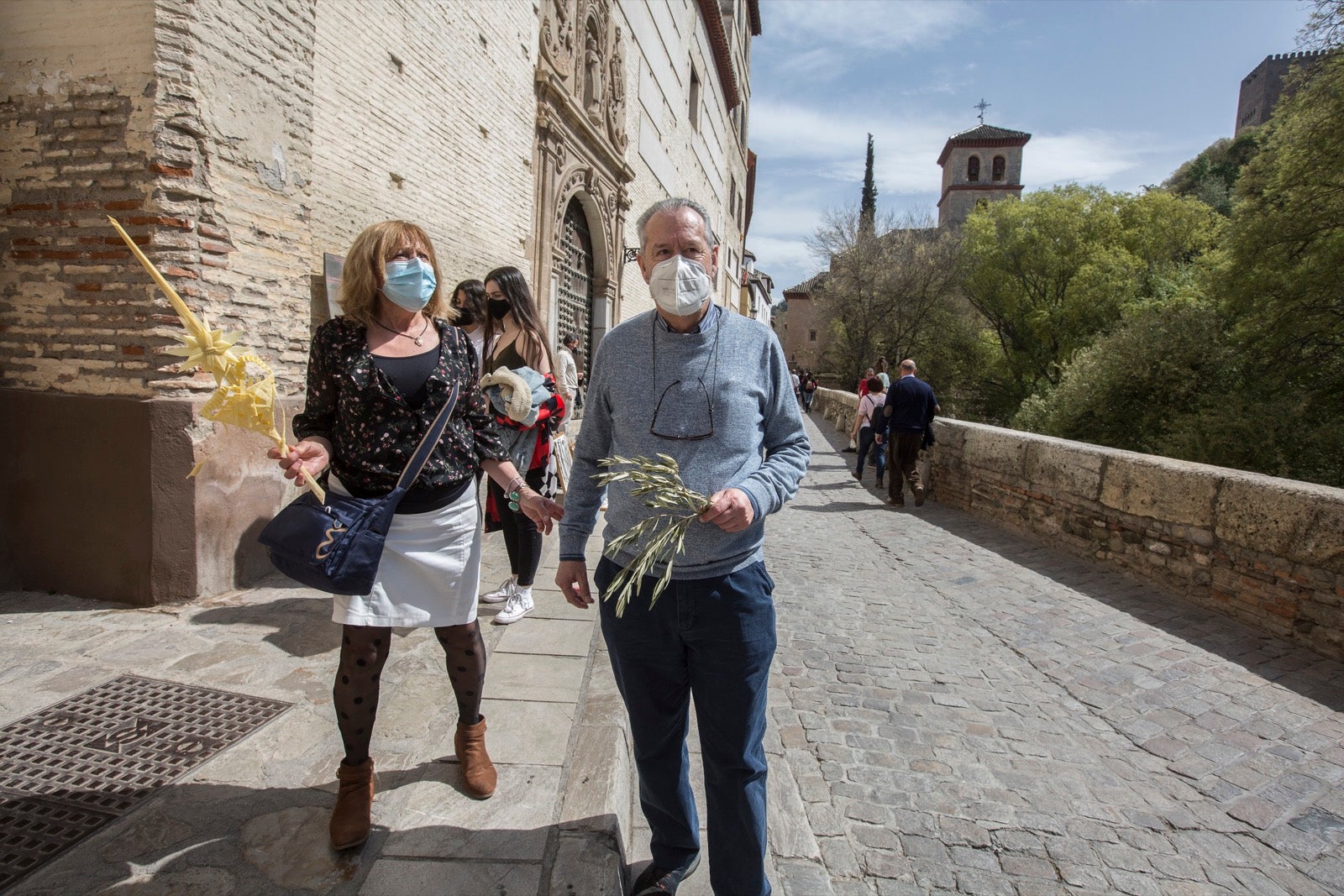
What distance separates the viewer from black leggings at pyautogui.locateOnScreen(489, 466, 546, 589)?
13.5 ft

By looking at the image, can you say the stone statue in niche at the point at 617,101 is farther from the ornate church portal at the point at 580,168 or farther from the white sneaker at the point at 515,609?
the white sneaker at the point at 515,609

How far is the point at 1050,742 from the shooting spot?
3.38 metres

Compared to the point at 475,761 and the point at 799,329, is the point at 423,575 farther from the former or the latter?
the point at 799,329

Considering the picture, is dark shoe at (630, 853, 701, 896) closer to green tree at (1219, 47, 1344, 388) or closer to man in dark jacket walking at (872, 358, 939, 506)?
man in dark jacket walking at (872, 358, 939, 506)

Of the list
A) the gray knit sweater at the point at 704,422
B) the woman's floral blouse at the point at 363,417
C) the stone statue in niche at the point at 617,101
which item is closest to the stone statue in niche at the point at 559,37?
the stone statue in niche at the point at 617,101

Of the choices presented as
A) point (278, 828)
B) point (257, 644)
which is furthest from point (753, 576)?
point (257, 644)

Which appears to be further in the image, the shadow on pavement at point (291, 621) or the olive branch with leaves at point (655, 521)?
the shadow on pavement at point (291, 621)

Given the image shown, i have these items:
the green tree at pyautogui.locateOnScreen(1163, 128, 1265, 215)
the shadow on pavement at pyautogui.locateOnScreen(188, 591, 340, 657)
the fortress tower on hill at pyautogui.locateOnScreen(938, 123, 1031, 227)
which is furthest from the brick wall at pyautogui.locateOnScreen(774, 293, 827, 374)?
the shadow on pavement at pyautogui.locateOnScreen(188, 591, 340, 657)

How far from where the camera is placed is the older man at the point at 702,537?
1.87 meters

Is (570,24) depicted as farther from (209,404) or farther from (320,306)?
(209,404)

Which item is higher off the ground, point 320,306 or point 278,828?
point 320,306

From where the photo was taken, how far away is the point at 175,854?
2115 millimetres

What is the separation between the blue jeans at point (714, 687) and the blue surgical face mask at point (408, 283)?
3.35ft

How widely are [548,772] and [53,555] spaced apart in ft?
11.4
